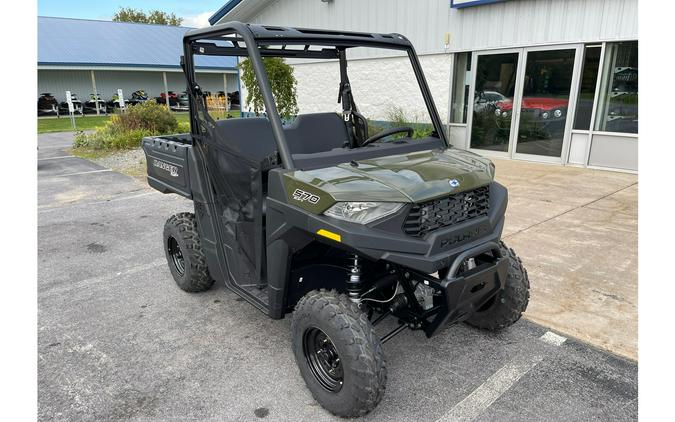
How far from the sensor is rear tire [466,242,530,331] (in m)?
3.06

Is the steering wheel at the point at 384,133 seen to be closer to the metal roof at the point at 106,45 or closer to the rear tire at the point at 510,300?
the rear tire at the point at 510,300

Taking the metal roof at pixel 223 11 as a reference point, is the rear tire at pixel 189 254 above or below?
below

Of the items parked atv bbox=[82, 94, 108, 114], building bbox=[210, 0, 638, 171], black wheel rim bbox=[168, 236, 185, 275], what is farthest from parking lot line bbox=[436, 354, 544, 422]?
parked atv bbox=[82, 94, 108, 114]

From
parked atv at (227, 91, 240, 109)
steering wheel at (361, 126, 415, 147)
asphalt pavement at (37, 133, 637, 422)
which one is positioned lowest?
asphalt pavement at (37, 133, 637, 422)

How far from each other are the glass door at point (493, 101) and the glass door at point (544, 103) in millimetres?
249

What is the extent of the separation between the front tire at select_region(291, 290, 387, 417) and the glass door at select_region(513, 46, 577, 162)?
8.48 metres

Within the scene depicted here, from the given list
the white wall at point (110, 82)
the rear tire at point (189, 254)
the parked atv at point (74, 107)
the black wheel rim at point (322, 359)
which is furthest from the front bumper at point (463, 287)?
the parked atv at point (74, 107)

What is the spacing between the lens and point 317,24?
13977mm

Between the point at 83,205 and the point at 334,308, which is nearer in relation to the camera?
the point at 334,308

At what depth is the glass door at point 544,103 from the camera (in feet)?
30.1

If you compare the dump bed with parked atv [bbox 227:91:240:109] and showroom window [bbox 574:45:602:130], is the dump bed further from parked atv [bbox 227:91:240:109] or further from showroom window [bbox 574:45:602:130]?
parked atv [bbox 227:91:240:109]

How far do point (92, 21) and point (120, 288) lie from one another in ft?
115

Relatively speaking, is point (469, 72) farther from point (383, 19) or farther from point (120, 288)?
point (120, 288)

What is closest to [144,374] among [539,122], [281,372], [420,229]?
[281,372]
